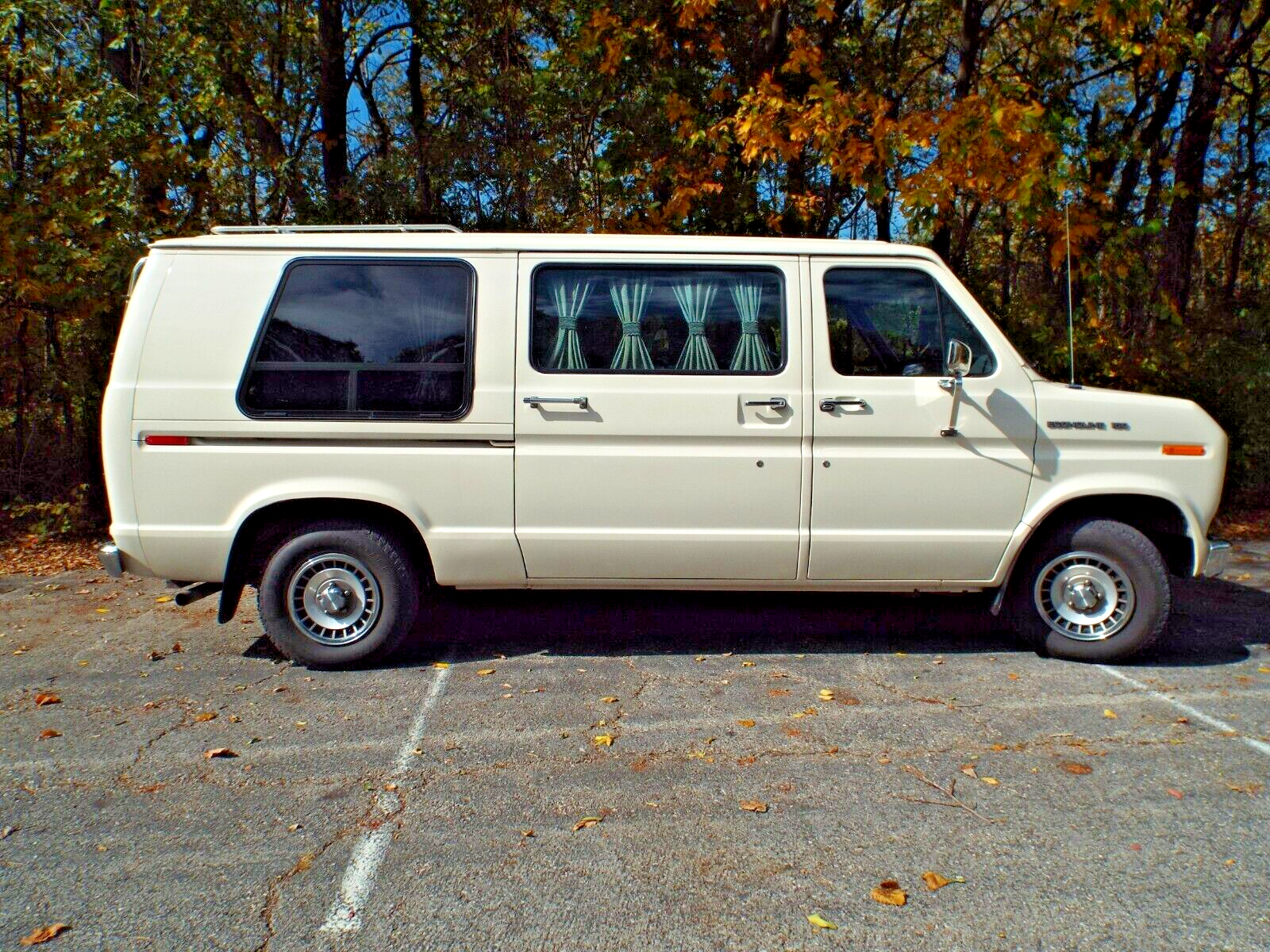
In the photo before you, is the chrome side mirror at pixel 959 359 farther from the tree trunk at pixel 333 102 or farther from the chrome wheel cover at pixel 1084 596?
the tree trunk at pixel 333 102

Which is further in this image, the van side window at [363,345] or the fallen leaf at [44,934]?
the van side window at [363,345]

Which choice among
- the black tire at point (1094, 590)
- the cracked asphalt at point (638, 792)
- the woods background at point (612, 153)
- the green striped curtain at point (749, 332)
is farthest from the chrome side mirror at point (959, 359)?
the woods background at point (612, 153)

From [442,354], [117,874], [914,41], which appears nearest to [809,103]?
[914,41]

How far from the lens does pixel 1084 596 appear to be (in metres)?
5.24

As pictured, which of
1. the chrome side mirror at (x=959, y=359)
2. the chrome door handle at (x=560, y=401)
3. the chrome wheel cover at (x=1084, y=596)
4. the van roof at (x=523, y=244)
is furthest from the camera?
the chrome wheel cover at (x=1084, y=596)

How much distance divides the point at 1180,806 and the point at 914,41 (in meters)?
10.7

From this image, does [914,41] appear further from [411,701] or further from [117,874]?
[117,874]

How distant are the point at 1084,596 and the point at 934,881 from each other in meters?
2.68

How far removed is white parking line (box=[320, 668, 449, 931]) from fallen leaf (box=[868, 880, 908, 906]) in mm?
1538

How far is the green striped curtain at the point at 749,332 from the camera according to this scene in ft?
16.7

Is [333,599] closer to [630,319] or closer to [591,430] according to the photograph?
[591,430]

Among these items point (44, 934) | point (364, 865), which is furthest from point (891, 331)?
point (44, 934)

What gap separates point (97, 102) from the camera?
28.1ft

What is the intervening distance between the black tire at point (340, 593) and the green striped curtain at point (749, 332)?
203 cm
